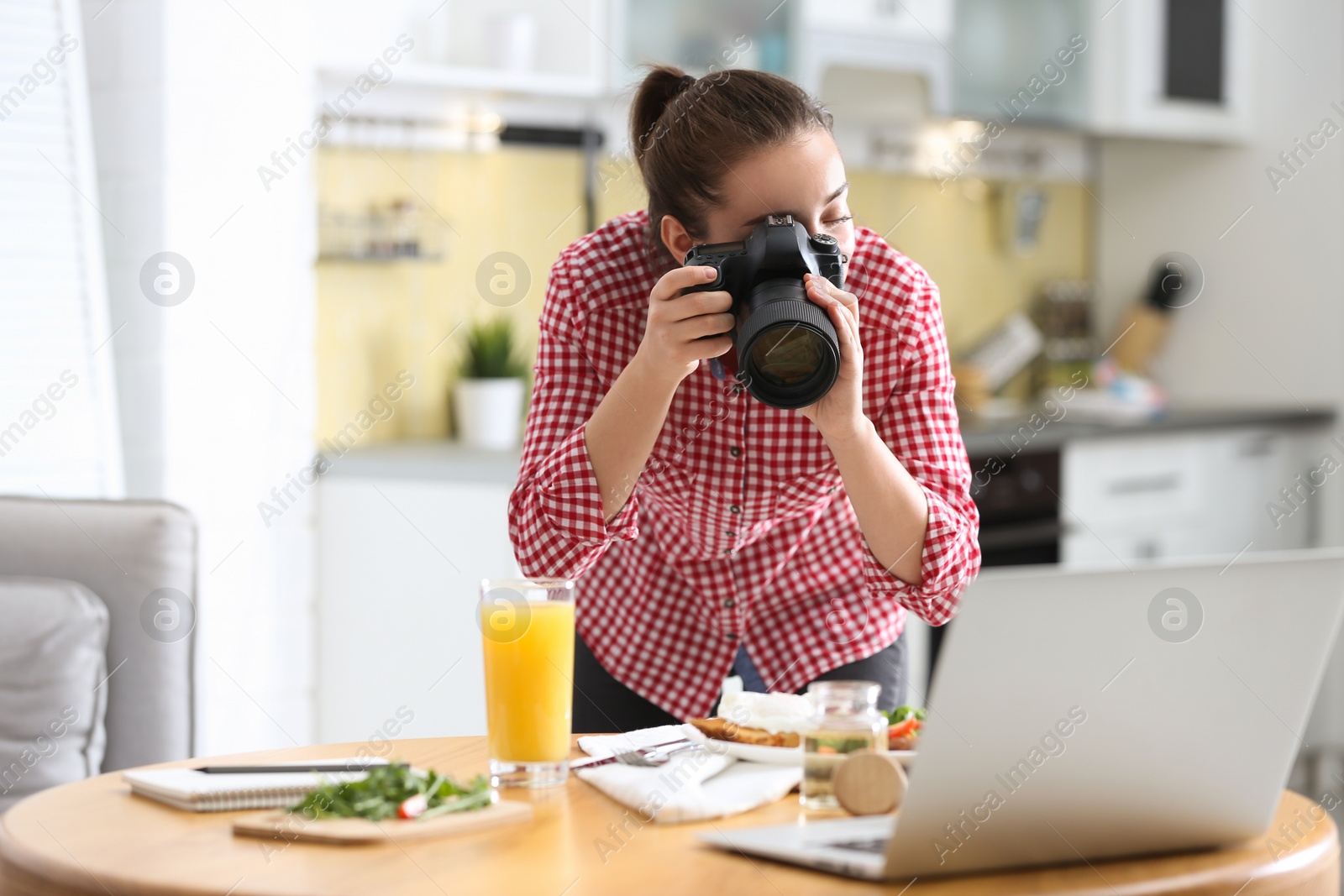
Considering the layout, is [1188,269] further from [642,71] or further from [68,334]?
[68,334]

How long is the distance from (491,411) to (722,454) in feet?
4.15

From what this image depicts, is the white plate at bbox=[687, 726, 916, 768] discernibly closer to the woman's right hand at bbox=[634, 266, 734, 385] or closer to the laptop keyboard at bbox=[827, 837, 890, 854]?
the laptop keyboard at bbox=[827, 837, 890, 854]

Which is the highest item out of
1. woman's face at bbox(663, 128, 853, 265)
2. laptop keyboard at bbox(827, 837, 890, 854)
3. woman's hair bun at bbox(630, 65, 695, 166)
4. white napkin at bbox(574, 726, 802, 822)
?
woman's hair bun at bbox(630, 65, 695, 166)

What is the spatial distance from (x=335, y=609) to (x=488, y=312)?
24.9 inches

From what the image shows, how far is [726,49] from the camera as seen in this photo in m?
2.61

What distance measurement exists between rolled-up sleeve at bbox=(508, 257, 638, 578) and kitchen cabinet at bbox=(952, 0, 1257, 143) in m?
1.87

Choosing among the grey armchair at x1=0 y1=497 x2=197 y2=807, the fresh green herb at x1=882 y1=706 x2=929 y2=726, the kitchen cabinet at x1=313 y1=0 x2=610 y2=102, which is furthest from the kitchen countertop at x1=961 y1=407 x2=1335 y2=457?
the fresh green herb at x1=882 y1=706 x2=929 y2=726

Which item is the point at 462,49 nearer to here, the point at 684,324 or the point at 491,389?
the point at 491,389

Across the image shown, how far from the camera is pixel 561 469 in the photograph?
1125 mm

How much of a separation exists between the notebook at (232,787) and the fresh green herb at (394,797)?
0.06 feet

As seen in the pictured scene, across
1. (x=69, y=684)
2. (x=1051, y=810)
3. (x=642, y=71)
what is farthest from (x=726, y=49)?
(x=1051, y=810)

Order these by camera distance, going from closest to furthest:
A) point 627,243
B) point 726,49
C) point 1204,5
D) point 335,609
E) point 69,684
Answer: point 627,243, point 69,684, point 335,609, point 726,49, point 1204,5

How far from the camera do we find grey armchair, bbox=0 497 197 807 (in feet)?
4.90

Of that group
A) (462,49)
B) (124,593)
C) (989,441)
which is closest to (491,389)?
(462,49)
